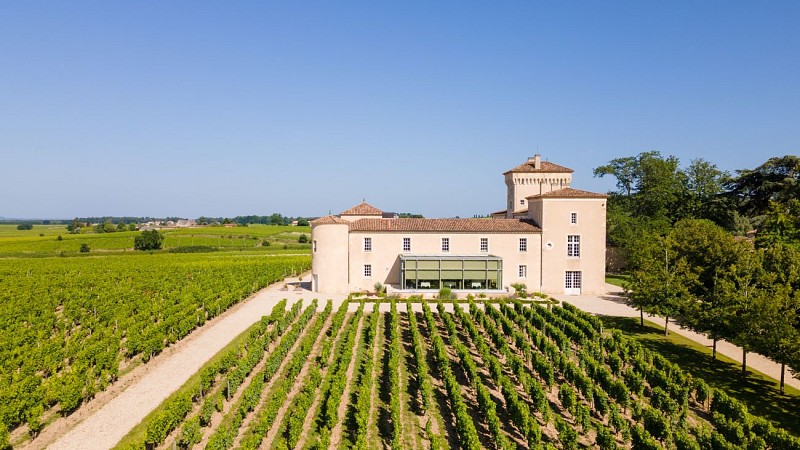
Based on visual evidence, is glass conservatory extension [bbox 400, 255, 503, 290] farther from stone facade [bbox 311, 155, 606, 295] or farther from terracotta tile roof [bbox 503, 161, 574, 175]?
terracotta tile roof [bbox 503, 161, 574, 175]

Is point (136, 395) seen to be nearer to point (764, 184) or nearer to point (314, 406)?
point (314, 406)

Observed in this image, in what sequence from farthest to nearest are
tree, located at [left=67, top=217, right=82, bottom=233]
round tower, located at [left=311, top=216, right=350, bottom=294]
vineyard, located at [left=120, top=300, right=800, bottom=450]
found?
tree, located at [left=67, top=217, right=82, bottom=233] < round tower, located at [left=311, top=216, right=350, bottom=294] < vineyard, located at [left=120, top=300, right=800, bottom=450]

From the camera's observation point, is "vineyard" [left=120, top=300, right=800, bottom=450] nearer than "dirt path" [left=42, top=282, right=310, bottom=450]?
Yes

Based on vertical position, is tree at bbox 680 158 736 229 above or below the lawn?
above

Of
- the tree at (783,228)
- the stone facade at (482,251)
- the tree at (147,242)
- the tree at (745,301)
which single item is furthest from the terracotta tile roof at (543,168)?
the tree at (147,242)

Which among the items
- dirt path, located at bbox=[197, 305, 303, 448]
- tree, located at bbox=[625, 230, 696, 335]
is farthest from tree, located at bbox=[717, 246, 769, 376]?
dirt path, located at bbox=[197, 305, 303, 448]

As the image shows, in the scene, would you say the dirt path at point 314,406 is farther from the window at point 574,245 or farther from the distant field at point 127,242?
the distant field at point 127,242

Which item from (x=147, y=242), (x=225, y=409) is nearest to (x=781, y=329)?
(x=225, y=409)

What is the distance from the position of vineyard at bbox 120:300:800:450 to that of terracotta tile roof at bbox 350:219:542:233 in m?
15.9

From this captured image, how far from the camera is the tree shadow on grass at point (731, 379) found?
691 inches

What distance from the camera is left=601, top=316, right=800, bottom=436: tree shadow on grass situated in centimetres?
1756

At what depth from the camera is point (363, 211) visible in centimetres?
5072

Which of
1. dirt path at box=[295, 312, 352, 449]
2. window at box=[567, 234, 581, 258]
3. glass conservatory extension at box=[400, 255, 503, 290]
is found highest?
window at box=[567, 234, 581, 258]

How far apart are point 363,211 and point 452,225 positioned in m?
12.3
